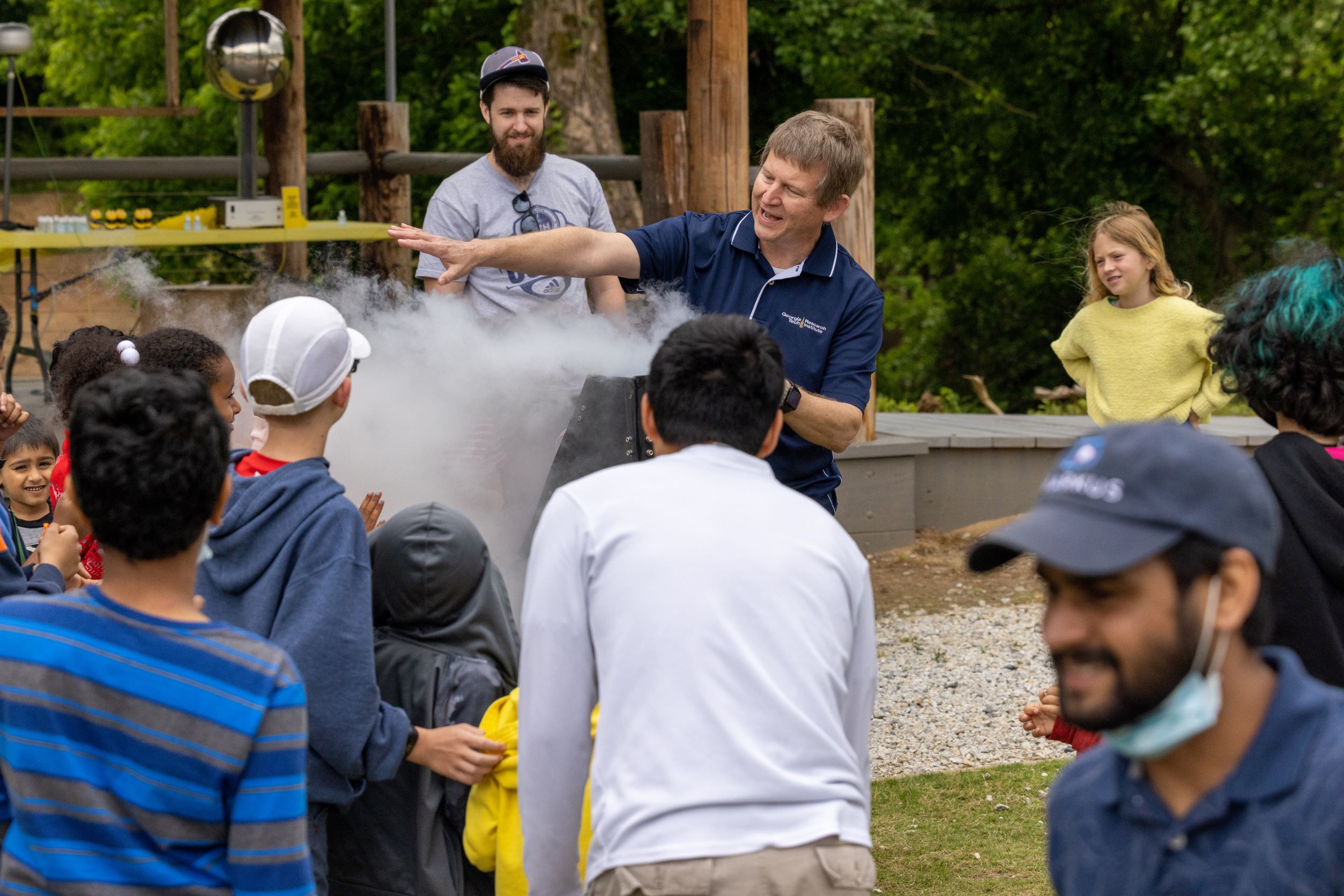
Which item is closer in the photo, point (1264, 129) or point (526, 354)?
point (526, 354)

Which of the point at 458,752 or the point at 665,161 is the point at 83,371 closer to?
the point at 458,752

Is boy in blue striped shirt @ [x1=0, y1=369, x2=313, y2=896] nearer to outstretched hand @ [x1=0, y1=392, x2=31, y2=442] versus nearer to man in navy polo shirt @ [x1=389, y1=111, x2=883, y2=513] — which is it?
man in navy polo shirt @ [x1=389, y1=111, x2=883, y2=513]

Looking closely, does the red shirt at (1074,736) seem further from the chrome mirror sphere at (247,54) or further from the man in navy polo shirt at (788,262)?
the chrome mirror sphere at (247,54)

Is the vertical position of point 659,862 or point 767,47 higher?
point 767,47

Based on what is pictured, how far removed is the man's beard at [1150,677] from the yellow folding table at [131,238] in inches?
278

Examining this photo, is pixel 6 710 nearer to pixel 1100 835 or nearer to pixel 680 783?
pixel 680 783

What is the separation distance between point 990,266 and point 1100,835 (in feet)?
49.1

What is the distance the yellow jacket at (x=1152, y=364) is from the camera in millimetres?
4902

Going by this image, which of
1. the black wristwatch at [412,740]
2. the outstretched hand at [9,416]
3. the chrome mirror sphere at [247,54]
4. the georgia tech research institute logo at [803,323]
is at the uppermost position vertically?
the chrome mirror sphere at [247,54]

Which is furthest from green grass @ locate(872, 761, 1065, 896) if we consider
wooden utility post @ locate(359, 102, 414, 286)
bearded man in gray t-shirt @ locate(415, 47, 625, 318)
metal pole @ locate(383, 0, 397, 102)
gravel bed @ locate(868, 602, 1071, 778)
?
metal pole @ locate(383, 0, 397, 102)

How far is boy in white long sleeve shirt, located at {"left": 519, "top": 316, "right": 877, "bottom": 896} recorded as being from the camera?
6.49ft

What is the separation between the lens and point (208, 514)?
198 cm

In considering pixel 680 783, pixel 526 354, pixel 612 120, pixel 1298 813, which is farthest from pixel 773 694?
pixel 612 120

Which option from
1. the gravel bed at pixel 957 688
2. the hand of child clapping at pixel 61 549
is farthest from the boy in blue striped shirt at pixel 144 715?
the gravel bed at pixel 957 688
